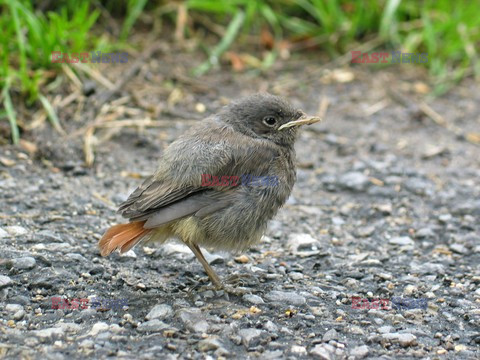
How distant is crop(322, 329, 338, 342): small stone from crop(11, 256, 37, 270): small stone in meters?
1.70

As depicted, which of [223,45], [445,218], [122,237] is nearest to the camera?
[122,237]

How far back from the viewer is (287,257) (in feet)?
15.6

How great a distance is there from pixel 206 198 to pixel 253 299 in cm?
64

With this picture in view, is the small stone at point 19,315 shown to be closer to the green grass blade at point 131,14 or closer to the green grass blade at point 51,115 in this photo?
the green grass blade at point 51,115

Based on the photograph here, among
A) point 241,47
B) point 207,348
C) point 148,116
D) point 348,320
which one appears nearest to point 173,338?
point 207,348

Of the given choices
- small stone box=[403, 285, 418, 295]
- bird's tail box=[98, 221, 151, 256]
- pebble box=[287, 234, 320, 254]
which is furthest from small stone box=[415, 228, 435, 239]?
bird's tail box=[98, 221, 151, 256]

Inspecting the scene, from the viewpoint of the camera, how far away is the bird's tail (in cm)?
390

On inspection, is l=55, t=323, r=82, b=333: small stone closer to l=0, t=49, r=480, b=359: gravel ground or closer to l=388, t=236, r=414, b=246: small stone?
l=0, t=49, r=480, b=359: gravel ground

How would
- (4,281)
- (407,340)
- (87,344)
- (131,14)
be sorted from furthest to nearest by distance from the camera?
(131,14), (4,281), (407,340), (87,344)

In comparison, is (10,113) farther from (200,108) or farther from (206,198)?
(206,198)

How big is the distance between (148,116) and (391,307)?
3.28m

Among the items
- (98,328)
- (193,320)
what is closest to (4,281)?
(98,328)

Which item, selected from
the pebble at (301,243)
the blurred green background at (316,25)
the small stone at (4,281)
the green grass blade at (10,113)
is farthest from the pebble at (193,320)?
the blurred green background at (316,25)

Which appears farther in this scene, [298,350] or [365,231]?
[365,231]
